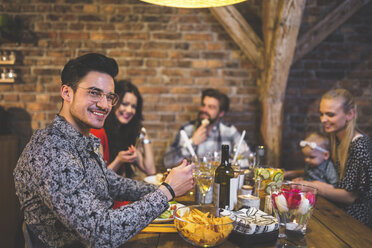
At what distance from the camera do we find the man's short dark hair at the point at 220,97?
112 inches

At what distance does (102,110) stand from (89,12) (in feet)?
7.27

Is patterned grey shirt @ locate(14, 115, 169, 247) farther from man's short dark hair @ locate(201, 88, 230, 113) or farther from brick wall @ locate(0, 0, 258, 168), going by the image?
brick wall @ locate(0, 0, 258, 168)

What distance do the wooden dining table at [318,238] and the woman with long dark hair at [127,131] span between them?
1.16 metres

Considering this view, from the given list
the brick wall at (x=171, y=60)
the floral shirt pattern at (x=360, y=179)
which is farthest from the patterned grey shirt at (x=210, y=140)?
the floral shirt pattern at (x=360, y=179)

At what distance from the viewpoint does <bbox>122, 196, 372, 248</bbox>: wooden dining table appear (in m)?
1.04

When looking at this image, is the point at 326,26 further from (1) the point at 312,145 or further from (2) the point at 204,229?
(2) the point at 204,229

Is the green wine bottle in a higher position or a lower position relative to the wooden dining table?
higher

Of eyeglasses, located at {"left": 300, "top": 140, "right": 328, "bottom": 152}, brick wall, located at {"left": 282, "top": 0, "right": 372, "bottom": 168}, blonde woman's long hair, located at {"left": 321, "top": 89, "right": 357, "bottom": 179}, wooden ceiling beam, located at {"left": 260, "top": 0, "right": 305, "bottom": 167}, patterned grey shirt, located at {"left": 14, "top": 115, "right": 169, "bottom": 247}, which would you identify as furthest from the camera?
brick wall, located at {"left": 282, "top": 0, "right": 372, "bottom": 168}

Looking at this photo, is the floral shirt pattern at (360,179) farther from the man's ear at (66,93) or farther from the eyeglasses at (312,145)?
the man's ear at (66,93)

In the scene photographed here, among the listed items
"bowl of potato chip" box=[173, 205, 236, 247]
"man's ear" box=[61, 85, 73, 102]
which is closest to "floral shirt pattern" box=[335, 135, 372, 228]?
"bowl of potato chip" box=[173, 205, 236, 247]

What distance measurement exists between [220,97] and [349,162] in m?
1.34

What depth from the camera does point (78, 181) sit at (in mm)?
974

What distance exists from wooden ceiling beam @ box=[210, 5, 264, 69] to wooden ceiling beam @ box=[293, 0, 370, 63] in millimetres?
364

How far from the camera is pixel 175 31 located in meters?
3.04
